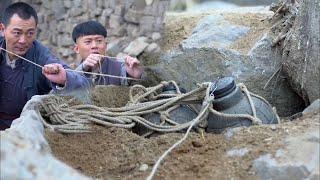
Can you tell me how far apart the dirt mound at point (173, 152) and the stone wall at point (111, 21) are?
2.21 metres

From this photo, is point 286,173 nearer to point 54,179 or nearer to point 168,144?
point 168,144

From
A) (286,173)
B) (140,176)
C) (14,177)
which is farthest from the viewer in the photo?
(140,176)

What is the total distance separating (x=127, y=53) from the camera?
5500mm

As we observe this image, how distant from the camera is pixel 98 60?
13.5ft

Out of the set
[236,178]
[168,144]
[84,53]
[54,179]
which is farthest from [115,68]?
[54,179]

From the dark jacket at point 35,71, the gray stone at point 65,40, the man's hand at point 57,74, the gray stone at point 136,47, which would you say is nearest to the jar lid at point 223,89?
the man's hand at point 57,74

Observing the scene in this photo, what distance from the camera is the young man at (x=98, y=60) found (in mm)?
4101

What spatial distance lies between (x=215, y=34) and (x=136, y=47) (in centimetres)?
86

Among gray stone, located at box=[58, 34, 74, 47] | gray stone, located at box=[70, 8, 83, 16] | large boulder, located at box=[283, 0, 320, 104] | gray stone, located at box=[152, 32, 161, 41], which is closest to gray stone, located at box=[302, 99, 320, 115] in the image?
large boulder, located at box=[283, 0, 320, 104]

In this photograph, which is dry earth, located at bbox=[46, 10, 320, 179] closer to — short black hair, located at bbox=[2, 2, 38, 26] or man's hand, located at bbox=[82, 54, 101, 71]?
man's hand, located at bbox=[82, 54, 101, 71]

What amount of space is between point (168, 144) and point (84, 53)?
163 cm

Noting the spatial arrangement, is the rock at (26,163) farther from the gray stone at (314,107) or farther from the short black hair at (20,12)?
the short black hair at (20,12)

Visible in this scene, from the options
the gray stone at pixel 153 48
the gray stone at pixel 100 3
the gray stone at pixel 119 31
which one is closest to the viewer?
the gray stone at pixel 153 48

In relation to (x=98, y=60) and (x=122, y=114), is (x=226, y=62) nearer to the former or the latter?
(x=98, y=60)
